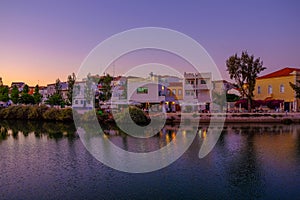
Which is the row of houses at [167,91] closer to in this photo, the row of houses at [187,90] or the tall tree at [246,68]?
the row of houses at [187,90]

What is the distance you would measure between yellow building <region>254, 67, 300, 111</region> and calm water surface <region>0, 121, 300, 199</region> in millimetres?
24082

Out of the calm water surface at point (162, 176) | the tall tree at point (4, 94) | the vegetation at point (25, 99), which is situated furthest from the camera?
the vegetation at point (25, 99)

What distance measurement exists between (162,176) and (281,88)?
114ft

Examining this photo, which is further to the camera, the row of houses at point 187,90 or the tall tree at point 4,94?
the tall tree at point 4,94

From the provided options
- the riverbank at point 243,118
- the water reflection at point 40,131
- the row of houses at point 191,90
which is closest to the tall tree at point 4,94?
the row of houses at point 191,90

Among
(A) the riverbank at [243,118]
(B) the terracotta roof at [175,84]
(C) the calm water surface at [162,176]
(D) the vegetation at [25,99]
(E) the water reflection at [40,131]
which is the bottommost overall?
(C) the calm water surface at [162,176]

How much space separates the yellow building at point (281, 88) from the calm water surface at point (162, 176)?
2408 centimetres

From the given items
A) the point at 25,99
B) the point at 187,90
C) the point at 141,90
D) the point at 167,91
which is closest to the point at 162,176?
the point at 141,90

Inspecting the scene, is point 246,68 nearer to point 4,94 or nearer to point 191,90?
point 191,90

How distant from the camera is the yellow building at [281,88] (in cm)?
4044

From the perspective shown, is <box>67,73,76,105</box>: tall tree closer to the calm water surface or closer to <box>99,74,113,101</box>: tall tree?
<box>99,74,113,101</box>: tall tree

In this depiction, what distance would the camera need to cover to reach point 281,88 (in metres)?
41.8

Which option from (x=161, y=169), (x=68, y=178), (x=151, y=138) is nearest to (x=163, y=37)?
(x=151, y=138)

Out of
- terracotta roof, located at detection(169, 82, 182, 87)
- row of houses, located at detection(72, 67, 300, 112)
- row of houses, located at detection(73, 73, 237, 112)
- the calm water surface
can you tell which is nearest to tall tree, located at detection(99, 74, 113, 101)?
row of houses, located at detection(73, 73, 237, 112)
